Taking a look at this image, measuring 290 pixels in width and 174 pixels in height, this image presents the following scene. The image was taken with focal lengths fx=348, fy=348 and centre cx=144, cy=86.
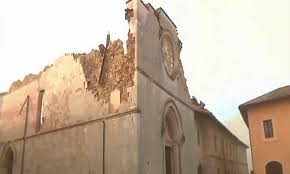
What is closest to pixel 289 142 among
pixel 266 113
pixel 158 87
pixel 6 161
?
pixel 266 113

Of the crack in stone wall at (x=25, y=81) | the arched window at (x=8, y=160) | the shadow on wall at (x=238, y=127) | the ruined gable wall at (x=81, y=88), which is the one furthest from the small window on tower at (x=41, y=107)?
the shadow on wall at (x=238, y=127)

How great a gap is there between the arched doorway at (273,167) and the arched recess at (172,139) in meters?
7.40

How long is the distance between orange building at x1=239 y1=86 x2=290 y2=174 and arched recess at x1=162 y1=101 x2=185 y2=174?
278 inches

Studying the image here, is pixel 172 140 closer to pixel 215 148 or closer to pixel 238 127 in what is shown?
pixel 215 148

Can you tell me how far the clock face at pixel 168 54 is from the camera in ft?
55.7

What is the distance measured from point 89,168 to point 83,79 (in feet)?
13.3

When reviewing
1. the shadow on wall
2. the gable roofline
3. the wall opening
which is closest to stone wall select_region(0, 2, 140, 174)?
the wall opening

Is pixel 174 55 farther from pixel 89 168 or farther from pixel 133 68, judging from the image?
pixel 89 168

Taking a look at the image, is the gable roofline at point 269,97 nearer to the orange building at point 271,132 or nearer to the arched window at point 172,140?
the orange building at point 271,132

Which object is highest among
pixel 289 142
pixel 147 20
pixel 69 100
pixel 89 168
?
pixel 147 20

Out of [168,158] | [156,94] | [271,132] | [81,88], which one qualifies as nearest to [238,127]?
[271,132]

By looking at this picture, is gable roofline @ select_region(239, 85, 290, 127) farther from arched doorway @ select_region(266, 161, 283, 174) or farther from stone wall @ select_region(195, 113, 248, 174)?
arched doorway @ select_region(266, 161, 283, 174)

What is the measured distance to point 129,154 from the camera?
12.5m

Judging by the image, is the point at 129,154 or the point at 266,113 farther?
the point at 266,113
